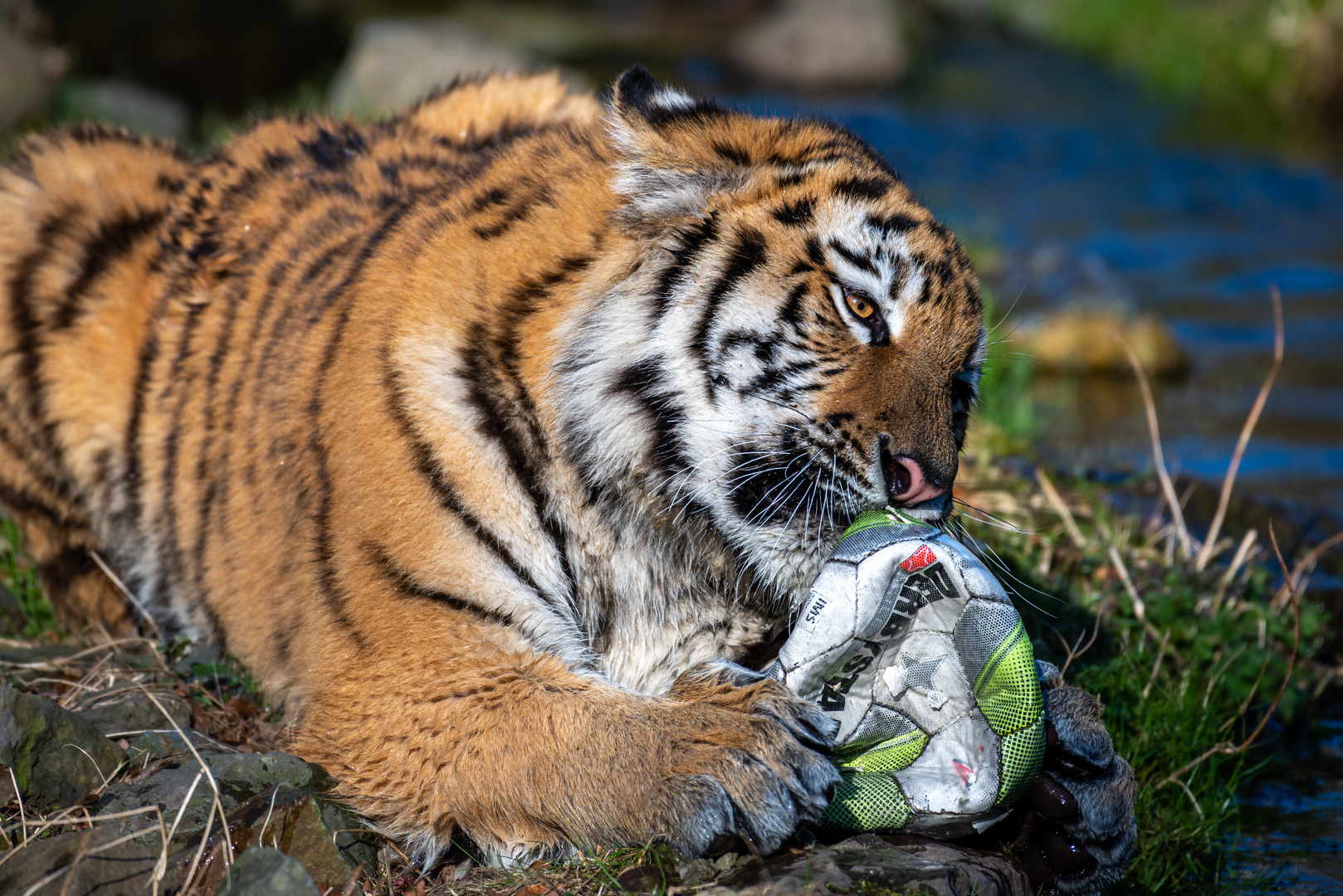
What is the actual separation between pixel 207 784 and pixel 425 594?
60 centimetres

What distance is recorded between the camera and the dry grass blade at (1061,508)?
171 inches

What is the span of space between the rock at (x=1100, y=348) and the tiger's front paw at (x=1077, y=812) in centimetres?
450

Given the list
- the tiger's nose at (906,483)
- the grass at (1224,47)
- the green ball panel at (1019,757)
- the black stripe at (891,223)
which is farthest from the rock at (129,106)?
the grass at (1224,47)

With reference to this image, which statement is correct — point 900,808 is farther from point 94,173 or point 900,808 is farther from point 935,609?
point 94,173

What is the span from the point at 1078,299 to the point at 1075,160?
4.57 meters

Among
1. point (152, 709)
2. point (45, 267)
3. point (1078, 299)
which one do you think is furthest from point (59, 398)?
point (1078, 299)

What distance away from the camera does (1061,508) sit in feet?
14.4

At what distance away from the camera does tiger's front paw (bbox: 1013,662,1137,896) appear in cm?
281

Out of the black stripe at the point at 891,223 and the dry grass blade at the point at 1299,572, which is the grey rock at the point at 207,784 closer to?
the black stripe at the point at 891,223

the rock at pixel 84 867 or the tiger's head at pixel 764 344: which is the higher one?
the tiger's head at pixel 764 344

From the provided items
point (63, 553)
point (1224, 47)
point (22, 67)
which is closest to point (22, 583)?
point (63, 553)

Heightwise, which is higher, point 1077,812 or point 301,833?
Answer: point 1077,812

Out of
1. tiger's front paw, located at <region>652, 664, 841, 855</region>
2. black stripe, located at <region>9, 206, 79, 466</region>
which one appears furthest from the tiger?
black stripe, located at <region>9, 206, 79, 466</region>

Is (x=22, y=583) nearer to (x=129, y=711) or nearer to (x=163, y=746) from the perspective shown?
(x=129, y=711)
